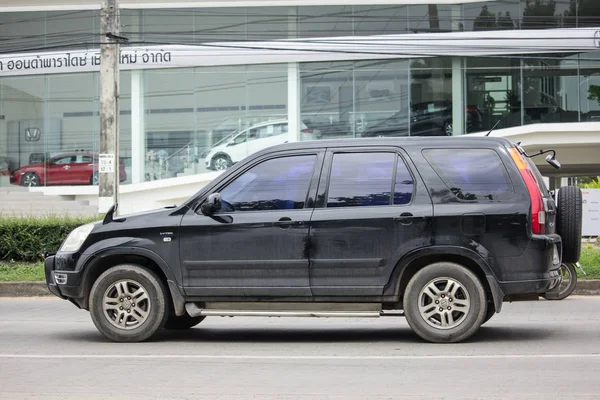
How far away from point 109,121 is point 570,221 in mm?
11636

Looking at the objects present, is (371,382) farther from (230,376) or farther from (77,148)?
(77,148)

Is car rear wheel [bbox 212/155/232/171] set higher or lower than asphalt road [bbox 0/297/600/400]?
higher

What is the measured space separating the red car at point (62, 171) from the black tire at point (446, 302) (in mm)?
23878

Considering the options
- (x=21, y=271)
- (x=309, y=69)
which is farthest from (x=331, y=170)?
(x=309, y=69)

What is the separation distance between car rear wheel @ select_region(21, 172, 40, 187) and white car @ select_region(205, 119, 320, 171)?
615 cm

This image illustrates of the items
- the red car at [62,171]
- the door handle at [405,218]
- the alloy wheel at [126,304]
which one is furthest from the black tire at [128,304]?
the red car at [62,171]

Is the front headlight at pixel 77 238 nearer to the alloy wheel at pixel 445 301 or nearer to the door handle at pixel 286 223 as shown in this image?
the door handle at pixel 286 223

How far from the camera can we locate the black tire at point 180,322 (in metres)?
9.18

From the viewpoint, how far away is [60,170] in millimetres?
31047

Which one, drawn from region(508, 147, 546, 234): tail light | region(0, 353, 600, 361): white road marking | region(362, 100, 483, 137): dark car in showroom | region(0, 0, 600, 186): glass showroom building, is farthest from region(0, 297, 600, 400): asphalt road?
region(0, 0, 600, 186): glass showroom building

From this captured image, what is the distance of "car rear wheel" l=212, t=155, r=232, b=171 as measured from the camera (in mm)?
30547

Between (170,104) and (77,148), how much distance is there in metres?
3.70

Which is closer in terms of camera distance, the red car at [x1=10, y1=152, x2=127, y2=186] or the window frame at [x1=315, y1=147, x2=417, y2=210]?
the window frame at [x1=315, y1=147, x2=417, y2=210]

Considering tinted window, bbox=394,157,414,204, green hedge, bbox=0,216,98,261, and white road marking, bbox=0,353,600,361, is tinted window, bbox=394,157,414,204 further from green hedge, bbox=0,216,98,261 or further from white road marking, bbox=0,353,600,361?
green hedge, bbox=0,216,98,261
